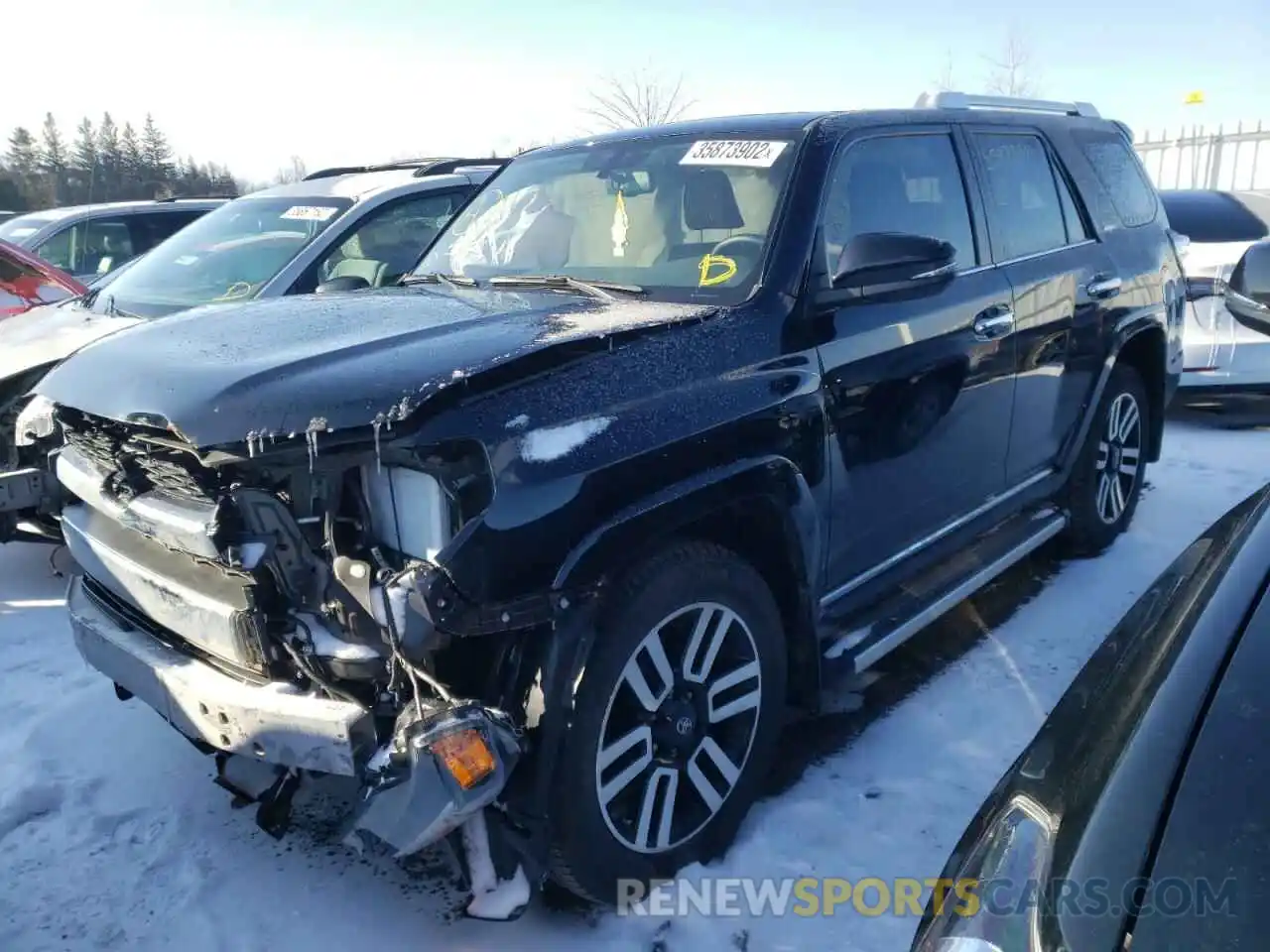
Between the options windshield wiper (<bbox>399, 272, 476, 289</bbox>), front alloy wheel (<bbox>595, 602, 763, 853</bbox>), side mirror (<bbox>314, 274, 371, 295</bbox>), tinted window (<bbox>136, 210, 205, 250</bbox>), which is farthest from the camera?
tinted window (<bbox>136, 210, 205, 250</bbox>)

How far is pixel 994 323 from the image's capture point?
3.61m

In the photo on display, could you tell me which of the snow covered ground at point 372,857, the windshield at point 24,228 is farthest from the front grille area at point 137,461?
the windshield at point 24,228

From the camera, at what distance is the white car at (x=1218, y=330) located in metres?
6.81

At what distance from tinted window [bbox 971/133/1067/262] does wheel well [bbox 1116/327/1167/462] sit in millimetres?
932

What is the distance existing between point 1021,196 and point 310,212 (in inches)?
159

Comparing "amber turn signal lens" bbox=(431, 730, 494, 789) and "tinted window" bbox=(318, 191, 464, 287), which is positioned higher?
"tinted window" bbox=(318, 191, 464, 287)

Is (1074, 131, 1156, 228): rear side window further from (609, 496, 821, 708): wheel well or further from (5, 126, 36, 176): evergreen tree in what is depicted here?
(5, 126, 36, 176): evergreen tree

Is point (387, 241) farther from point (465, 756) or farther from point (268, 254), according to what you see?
point (465, 756)

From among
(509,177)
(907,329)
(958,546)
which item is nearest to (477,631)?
(907,329)

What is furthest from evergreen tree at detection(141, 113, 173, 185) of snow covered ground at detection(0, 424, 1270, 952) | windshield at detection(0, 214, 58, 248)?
snow covered ground at detection(0, 424, 1270, 952)

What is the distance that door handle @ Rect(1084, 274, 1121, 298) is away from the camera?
4.31 meters

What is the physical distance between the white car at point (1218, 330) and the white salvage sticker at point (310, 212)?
17.9 feet

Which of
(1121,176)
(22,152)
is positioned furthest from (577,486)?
(22,152)

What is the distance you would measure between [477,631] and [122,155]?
166 ft
